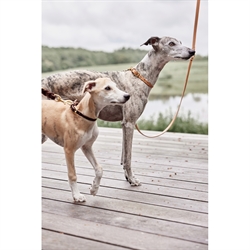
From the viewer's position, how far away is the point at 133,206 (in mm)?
1890

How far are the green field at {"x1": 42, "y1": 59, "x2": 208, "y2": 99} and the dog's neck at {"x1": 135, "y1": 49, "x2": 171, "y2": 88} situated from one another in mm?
2458

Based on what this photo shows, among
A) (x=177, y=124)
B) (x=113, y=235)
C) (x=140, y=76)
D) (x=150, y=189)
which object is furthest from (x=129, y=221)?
(x=177, y=124)

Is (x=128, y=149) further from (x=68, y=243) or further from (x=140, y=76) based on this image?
(x=68, y=243)

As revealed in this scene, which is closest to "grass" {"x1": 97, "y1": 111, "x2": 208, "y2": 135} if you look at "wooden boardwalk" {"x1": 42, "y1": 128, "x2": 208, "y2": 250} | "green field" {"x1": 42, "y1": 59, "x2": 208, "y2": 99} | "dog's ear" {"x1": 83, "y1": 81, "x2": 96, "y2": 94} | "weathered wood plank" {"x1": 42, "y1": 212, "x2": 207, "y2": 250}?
"green field" {"x1": 42, "y1": 59, "x2": 208, "y2": 99}

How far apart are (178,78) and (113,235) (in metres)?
3.66

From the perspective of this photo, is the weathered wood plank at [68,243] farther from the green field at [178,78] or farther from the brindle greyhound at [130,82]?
the green field at [178,78]

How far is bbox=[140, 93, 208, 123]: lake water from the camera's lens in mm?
4590

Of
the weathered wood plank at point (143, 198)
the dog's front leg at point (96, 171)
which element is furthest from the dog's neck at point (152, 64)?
the weathered wood plank at point (143, 198)

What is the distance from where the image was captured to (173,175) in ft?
8.18

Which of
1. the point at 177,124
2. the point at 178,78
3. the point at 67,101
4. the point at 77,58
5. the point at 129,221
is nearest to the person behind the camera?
the point at 129,221

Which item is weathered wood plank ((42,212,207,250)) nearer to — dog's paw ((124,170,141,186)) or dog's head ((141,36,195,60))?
dog's paw ((124,170,141,186))

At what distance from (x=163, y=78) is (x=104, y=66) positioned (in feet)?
2.85
